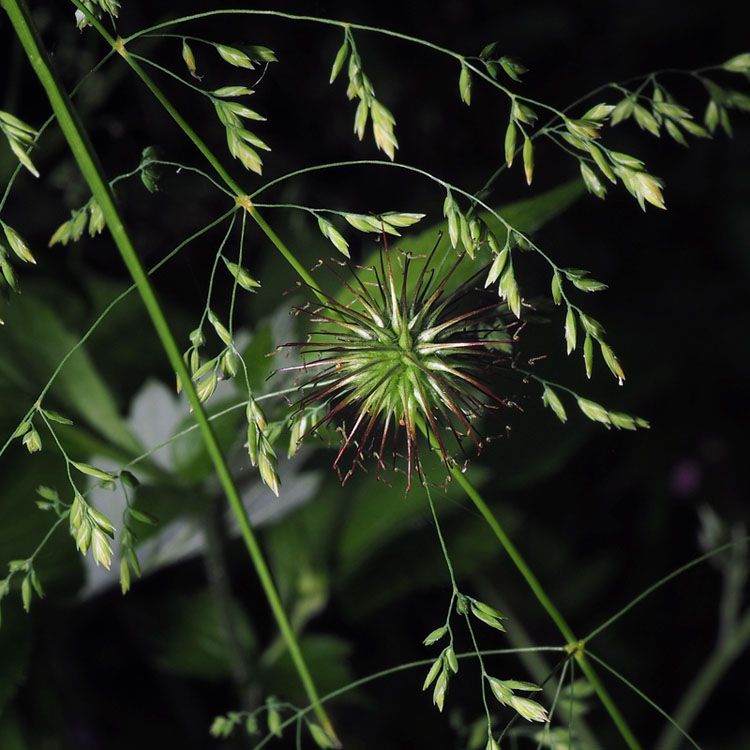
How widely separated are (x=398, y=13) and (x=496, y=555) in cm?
78

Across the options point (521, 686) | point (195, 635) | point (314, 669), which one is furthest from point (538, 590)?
point (195, 635)

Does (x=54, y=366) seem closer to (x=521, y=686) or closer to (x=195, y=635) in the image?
(x=195, y=635)

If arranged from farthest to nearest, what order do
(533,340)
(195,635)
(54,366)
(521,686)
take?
(195,635)
(54,366)
(533,340)
(521,686)

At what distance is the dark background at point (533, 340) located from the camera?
0.89 meters

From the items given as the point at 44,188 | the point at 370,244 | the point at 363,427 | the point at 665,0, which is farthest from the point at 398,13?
the point at 363,427

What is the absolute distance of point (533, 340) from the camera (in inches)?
26.8

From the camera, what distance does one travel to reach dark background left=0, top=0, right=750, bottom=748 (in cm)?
89

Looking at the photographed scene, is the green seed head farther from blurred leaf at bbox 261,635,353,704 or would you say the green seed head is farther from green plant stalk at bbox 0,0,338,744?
blurred leaf at bbox 261,635,353,704

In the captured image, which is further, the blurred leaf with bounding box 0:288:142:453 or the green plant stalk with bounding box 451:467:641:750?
the blurred leaf with bounding box 0:288:142:453

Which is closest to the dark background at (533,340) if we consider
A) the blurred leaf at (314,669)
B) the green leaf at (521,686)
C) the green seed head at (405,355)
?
the blurred leaf at (314,669)

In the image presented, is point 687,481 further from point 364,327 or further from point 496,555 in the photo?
point 364,327

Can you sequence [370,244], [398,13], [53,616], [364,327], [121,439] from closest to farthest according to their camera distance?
[364,327]
[370,244]
[121,439]
[53,616]
[398,13]

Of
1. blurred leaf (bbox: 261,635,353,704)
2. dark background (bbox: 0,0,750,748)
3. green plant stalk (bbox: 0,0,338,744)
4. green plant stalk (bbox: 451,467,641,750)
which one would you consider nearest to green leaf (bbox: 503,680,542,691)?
green plant stalk (bbox: 451,467,641,750)

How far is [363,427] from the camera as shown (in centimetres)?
55
